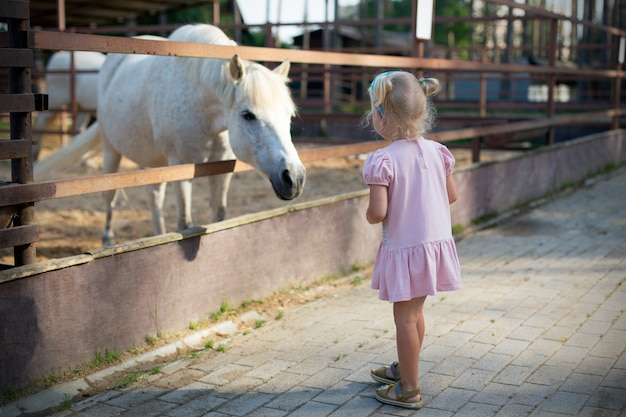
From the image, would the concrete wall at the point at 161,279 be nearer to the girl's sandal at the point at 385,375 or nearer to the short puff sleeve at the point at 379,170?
the girl's sandal at the point at 385,375

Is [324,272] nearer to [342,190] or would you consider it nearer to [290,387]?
[290,387]

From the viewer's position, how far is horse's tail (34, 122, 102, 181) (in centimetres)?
581

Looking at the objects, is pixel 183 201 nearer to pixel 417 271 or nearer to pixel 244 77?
pixel 244 77

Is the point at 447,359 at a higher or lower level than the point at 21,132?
lower

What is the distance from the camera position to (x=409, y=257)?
287cm

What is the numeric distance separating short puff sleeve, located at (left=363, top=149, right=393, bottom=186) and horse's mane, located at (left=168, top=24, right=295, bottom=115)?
118 cm

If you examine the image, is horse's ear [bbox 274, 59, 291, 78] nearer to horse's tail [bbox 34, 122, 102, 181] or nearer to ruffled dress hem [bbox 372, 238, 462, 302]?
ruffled dress hem [bbox 372, 238, 462, 302]

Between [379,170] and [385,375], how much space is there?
3.00ft

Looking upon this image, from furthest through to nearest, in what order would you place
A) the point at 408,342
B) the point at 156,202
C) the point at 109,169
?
the point at 109,169, the point at 156,202, the point at 408,342

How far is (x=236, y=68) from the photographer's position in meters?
3.84

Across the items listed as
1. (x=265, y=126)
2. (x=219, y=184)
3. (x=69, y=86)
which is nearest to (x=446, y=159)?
(x=265, y=126)

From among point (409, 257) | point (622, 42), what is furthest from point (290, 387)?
point (622, 42)

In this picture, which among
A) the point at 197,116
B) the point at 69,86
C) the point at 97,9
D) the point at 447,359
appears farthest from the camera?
the point at 97,9

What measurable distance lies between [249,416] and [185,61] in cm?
242
